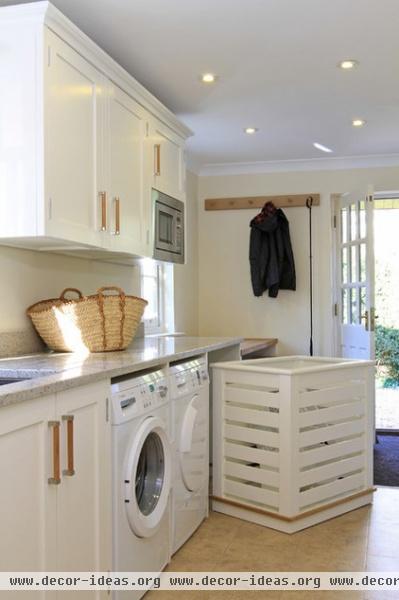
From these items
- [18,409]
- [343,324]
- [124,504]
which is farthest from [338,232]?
[18,409]

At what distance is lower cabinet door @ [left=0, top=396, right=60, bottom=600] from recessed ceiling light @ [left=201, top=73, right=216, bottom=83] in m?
2.15

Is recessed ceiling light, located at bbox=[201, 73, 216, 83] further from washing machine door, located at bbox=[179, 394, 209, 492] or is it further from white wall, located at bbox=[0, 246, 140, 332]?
washing machine door, located at bbox=[179, 394, 209, 492]

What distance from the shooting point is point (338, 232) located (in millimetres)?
5059

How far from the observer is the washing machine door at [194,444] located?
8.39 ft

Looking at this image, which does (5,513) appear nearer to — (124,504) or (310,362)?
(124,504)

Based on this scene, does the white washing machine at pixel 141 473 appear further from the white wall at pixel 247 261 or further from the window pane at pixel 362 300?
the white wall at pixel 247 261

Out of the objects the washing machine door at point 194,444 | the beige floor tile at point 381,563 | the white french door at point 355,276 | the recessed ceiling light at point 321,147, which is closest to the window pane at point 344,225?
the white french door at point 355,276

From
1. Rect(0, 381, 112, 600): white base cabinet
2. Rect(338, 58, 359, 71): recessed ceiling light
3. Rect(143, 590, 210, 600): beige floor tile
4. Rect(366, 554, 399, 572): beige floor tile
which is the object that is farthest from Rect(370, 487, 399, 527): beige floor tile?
Rect(338, 58, 359, 71): recessed ceiling light

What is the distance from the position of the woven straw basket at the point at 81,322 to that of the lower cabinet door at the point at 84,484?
72 centimetres

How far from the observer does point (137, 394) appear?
2.11m

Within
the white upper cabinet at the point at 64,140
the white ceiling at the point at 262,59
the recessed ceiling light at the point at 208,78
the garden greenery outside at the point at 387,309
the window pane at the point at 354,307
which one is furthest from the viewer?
the garden greenery outside at the point at 387,309

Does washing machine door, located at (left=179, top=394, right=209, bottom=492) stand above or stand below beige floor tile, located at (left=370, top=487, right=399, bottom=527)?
above

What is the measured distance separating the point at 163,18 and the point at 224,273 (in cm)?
310

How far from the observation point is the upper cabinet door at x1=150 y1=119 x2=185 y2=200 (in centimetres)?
326
